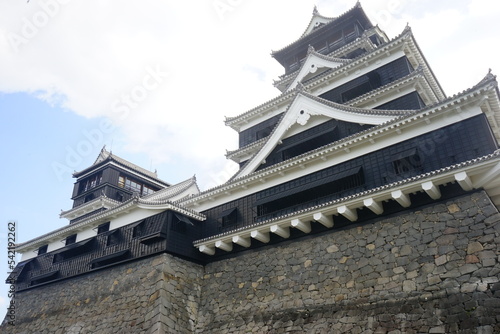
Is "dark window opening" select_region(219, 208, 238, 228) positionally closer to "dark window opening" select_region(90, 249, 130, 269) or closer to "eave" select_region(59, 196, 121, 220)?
"dark window opening" select_region(90, 249, 130, 269)

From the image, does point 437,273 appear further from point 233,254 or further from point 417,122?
point 233,254

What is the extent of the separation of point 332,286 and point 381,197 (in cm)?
303

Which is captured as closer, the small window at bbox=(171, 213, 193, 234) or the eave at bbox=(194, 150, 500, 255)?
the eave at bbox=(194, 150, 500, 255)

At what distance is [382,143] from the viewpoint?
12.8 m

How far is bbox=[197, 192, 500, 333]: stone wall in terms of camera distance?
30.3 feet

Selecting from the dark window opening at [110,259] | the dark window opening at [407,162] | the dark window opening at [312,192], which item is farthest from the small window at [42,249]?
the dark window opening at [407,162]

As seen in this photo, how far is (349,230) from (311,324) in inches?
122

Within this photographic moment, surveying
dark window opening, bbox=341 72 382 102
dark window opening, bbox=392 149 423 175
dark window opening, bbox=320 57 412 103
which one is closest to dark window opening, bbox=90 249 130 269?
dark window opening, bbox=392 149 423 175

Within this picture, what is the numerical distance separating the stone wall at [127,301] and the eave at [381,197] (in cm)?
206

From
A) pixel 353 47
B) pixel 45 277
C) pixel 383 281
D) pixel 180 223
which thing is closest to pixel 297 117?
pixel 180 223

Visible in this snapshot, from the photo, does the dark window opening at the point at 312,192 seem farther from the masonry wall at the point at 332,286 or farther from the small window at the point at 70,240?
the small window at the point at 70,240

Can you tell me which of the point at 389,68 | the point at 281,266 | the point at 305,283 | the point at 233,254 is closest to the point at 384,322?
the point at 305,283

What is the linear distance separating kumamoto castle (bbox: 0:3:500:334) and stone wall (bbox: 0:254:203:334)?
0.20ft

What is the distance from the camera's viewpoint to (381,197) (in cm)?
1134
